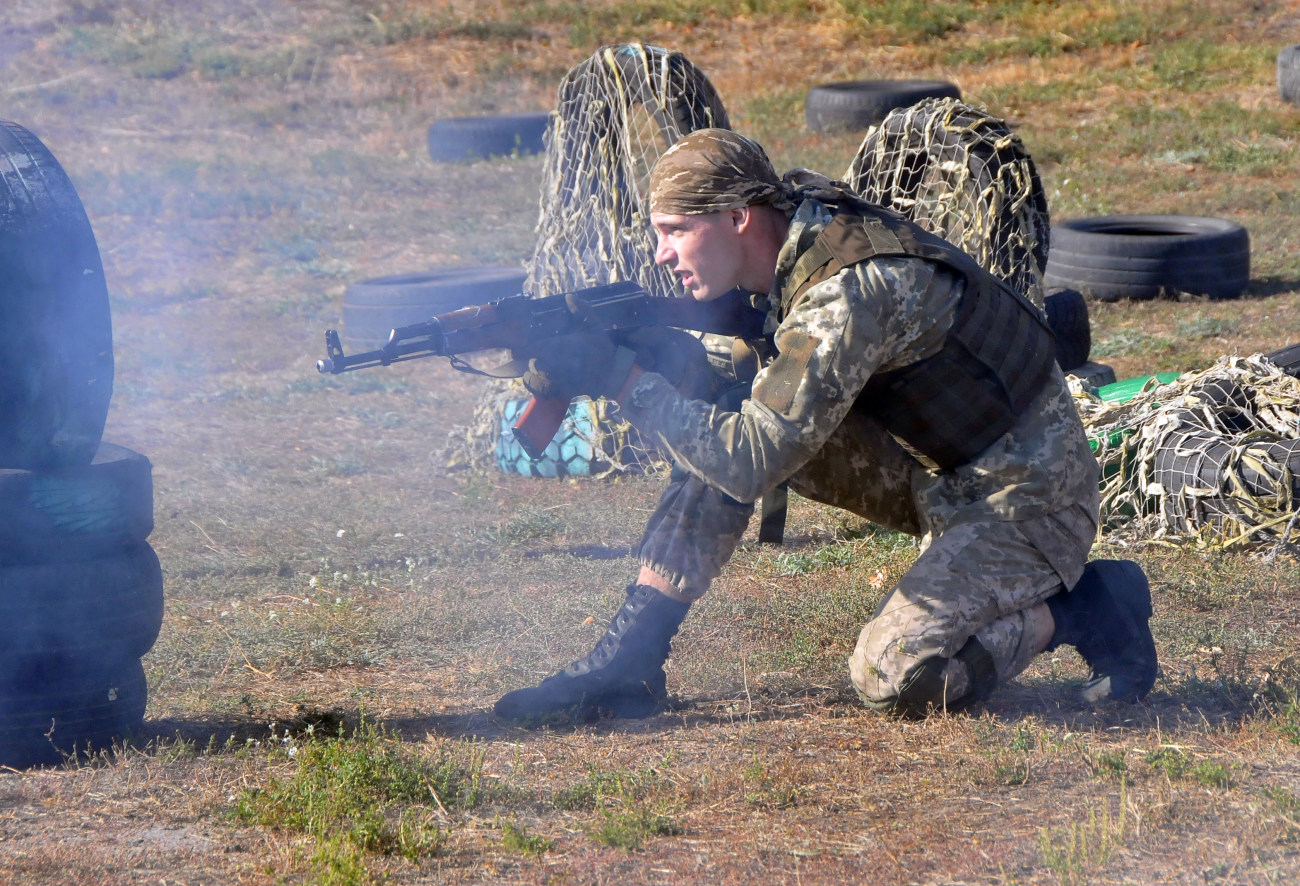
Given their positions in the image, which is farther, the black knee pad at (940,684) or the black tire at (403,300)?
the black tire at (403,300)

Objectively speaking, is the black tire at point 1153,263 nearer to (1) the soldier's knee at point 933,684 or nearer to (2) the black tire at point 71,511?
(1) the soldier's knee at point 933,684

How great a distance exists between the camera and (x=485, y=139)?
46.2 ft

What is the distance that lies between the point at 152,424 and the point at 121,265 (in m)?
4.06

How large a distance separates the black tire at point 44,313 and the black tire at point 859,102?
10873 millimetres

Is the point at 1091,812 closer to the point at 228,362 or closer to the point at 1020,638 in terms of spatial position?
the point at 1020,638

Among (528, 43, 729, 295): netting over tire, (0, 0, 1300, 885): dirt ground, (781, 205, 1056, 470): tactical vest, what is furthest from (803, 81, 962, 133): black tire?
(781, 205, 1056, 470): tactical vest

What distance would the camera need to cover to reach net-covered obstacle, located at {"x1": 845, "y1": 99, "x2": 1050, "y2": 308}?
19.1ft

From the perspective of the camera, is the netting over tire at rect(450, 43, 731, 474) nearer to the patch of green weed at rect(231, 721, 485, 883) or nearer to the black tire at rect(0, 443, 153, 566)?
the black tire at rect(0, 443, 153, 566)

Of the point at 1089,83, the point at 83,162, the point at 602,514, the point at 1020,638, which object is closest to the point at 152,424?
the point at 602,514

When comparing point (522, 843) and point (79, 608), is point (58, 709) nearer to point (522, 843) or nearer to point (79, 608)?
point (79, 608)

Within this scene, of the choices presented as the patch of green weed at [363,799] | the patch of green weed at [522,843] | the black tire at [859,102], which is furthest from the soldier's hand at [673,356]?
the black tire at [859,102]

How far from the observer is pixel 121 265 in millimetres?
11164

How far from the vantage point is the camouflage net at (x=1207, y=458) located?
484cm

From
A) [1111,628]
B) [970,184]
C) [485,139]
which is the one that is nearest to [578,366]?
[1111,628]
